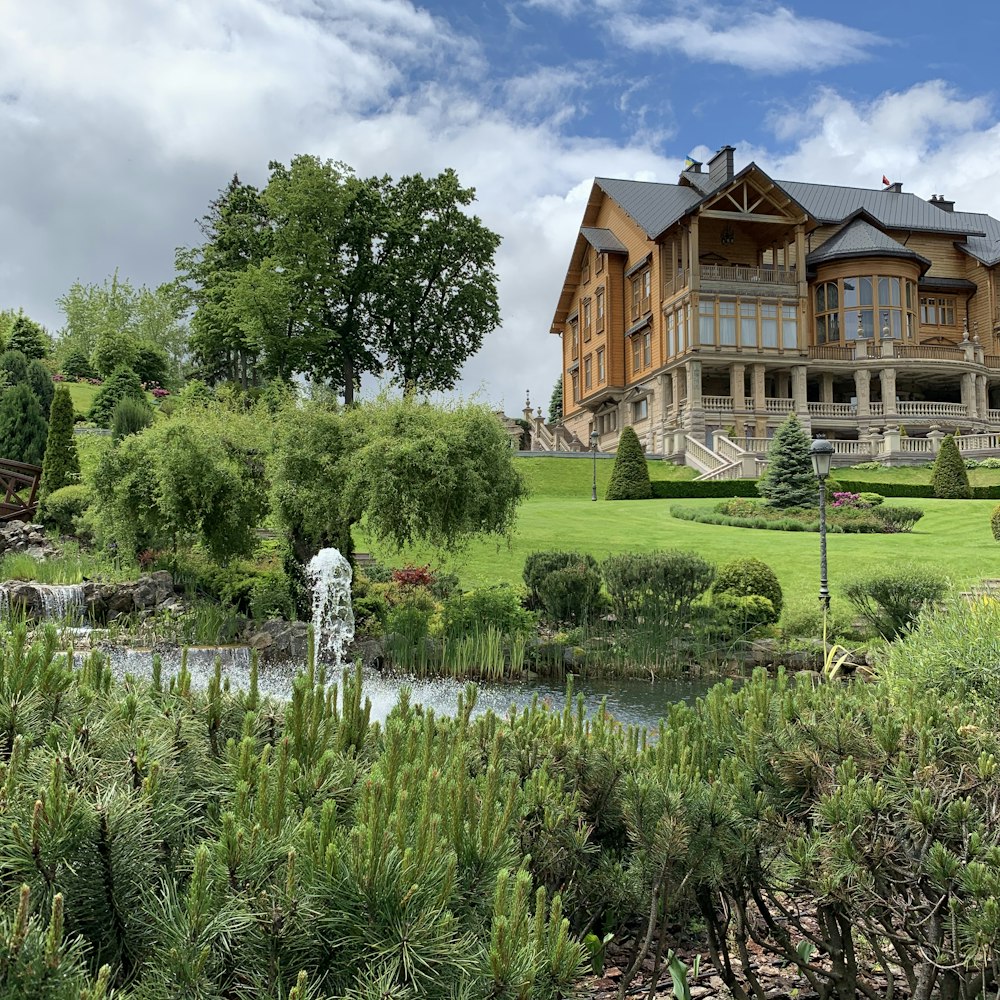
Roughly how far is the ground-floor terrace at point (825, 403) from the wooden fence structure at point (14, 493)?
25.1 meters

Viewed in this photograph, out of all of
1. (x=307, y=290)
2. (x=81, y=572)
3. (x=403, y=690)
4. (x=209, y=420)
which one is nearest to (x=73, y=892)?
(x=403, y=690)

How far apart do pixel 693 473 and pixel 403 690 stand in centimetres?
3370

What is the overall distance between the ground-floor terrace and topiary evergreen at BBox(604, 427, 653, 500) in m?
5.42

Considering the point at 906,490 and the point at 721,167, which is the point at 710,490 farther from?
the point at 721,167

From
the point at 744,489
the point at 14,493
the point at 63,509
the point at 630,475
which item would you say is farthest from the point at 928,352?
the point at 14,493

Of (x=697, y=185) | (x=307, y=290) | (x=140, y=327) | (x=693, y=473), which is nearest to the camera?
(x=693, y=473)

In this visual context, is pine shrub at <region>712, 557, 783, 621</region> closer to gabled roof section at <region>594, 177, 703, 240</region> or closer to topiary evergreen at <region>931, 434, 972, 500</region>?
topiary evergreen at <region>931, 434, 972, 500</region>

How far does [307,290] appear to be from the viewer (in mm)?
38281

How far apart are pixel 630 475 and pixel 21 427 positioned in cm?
2120

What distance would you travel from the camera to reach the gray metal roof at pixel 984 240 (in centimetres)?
4484

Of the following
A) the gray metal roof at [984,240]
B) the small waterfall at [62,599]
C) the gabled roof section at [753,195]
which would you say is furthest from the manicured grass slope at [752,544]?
the gray metal roof at [984,240]

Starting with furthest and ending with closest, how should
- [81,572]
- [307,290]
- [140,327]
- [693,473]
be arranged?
[140,327], [307,290], [693,473], [81,572]

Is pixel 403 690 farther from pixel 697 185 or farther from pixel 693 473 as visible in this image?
pixel 697 185

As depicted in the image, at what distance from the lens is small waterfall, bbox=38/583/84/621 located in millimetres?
14695
